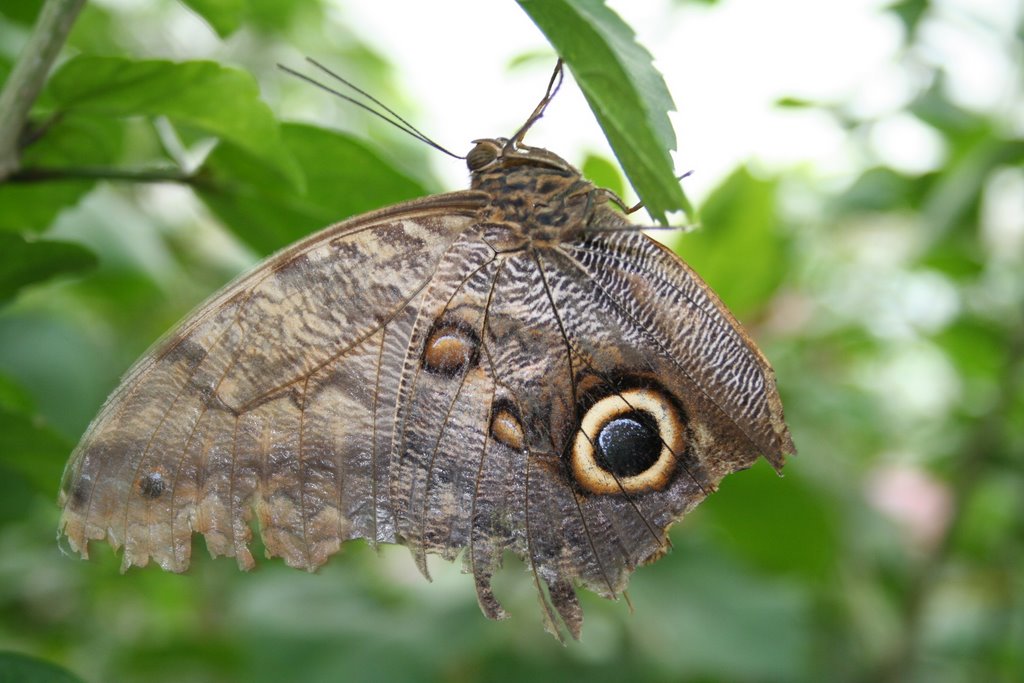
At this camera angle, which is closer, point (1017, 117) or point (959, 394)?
point (1017, 117)

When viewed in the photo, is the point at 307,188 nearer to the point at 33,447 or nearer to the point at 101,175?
the point at 101,175

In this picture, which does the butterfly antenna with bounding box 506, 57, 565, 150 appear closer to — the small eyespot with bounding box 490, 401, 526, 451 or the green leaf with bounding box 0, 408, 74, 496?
the small eyespot with bounding box 490, 401, 526, 451

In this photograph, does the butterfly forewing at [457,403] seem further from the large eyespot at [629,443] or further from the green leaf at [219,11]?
the green leaf at [219,11]

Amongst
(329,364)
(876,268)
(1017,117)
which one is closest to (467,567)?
(329,364)

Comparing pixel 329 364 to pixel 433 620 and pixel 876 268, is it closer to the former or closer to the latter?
pixel 433 620

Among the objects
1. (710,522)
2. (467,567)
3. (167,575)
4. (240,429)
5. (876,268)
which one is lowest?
(467,567)

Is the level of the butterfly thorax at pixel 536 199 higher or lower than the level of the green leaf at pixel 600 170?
lower

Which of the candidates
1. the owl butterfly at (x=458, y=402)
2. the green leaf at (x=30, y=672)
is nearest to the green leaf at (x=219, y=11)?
the owl butterfly at (x=458, y=402)

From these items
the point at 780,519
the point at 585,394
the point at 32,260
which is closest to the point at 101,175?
the point at 32,260

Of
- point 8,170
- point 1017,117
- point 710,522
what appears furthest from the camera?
point 710,522
